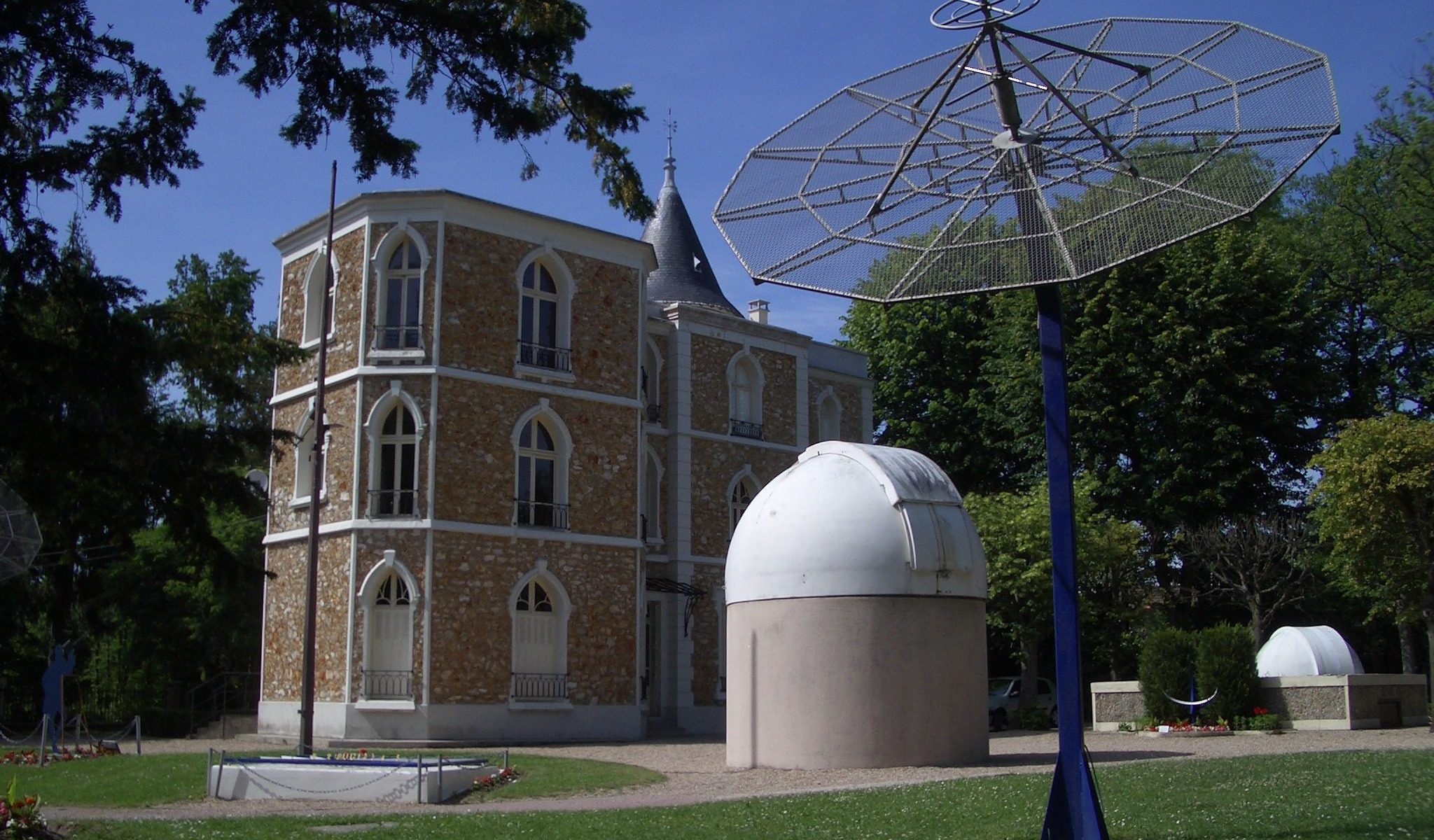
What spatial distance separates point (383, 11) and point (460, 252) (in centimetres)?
1849

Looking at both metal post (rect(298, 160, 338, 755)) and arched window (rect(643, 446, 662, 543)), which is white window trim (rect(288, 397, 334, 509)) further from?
arched window (rect(643, 446, 662, 543))

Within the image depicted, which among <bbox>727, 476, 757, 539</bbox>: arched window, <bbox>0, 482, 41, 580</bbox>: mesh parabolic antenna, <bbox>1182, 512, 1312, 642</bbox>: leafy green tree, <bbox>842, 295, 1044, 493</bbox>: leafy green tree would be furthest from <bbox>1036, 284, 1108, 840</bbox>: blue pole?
<bbox>842, 295, 1044, 493</bbox>: leafy green tree

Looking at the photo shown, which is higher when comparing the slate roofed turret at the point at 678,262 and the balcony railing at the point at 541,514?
the slate roofed turret at the point at 678,262

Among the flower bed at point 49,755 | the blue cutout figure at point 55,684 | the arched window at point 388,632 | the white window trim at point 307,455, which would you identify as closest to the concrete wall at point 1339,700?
the arched window at point 388,632

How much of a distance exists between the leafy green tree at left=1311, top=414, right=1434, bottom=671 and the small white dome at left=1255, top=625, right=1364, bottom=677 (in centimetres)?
211

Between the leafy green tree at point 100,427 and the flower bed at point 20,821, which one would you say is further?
the flower bed at point 20,821

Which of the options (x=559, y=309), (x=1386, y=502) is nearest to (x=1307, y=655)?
(x=1386, y=502)

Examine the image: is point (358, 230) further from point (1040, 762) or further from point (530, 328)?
point (1040, 762)

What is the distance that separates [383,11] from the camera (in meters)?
9.96

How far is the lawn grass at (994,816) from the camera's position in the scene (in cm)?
1121

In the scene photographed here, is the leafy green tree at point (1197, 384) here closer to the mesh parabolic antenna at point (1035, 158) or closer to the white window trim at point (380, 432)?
the white window trim at point (380, 432)

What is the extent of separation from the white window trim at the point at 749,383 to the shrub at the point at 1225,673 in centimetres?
1303

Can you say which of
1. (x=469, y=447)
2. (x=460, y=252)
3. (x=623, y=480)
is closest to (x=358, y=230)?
(x=460, y=252)

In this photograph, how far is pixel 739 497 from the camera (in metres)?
34.9
